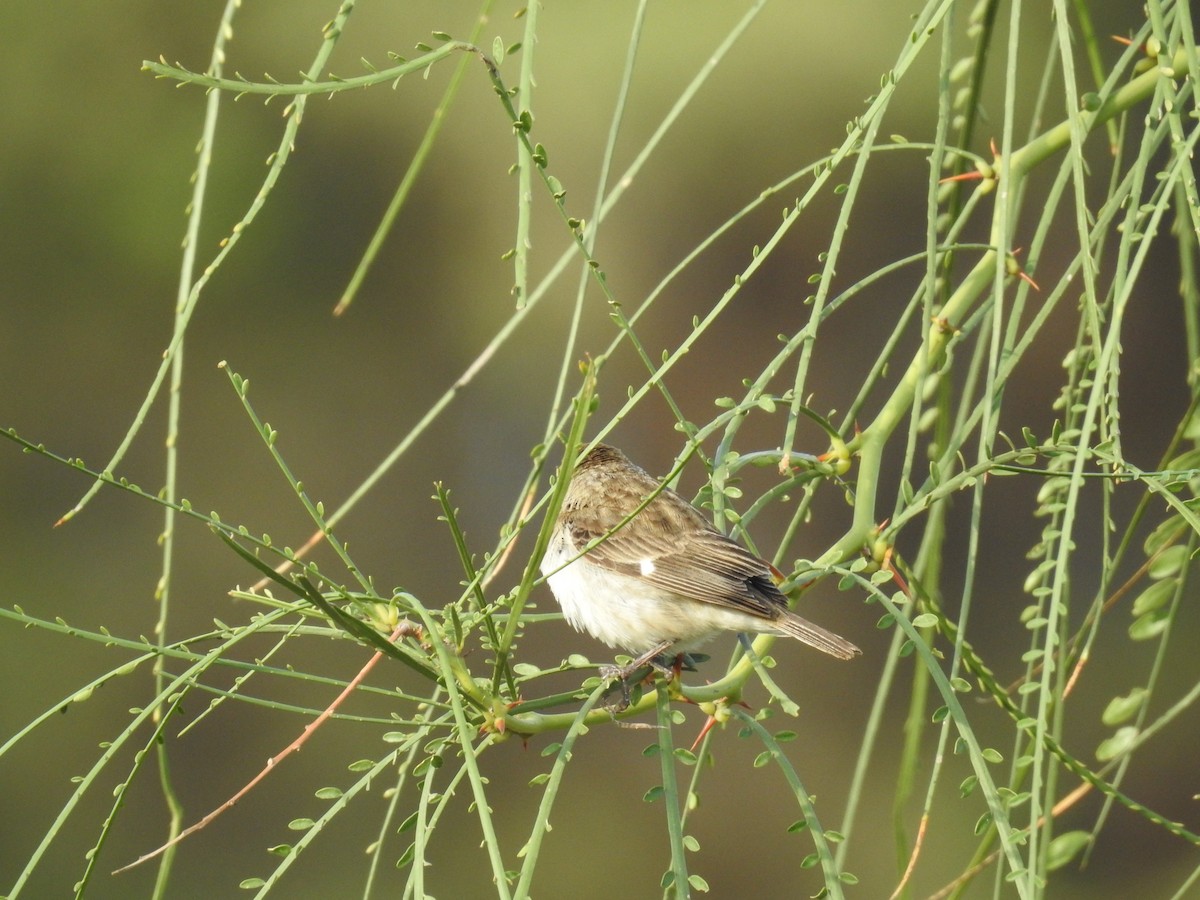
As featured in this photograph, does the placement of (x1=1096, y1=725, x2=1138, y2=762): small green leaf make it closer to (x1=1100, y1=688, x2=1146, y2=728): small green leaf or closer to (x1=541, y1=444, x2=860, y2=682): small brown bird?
(x1=1100, y1=688, x2=1146, y2=728): small green leaf

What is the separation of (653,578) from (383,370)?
17.3 feet

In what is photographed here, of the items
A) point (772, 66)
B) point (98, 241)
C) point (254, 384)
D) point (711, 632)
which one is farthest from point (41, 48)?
point (711, 632)

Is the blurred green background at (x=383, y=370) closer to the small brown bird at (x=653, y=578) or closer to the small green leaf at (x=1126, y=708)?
the small brown bird at (x=653, y=578)

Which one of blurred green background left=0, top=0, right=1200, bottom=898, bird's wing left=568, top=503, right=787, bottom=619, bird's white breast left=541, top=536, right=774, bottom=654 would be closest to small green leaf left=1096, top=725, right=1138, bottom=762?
bird's wing left=568, top=503, right=787, bottom=619

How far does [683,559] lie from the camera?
2254 millimetres

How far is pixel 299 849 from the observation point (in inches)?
37.8

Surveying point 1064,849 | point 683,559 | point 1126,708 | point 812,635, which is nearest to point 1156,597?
point 1126,708

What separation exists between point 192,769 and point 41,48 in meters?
3.34

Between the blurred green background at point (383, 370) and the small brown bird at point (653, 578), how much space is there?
3.28m

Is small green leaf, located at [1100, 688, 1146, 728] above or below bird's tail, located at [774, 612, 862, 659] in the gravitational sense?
above

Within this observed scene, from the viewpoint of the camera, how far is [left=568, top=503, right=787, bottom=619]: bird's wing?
6.51ft

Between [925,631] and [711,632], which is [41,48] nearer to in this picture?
[711,632]

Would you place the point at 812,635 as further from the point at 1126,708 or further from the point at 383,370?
the point at 383,370

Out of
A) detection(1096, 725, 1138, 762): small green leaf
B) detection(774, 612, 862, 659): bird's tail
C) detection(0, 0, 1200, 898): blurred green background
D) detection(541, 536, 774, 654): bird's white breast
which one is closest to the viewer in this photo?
detection(1096, 725, 1138, 762): small green leaf
